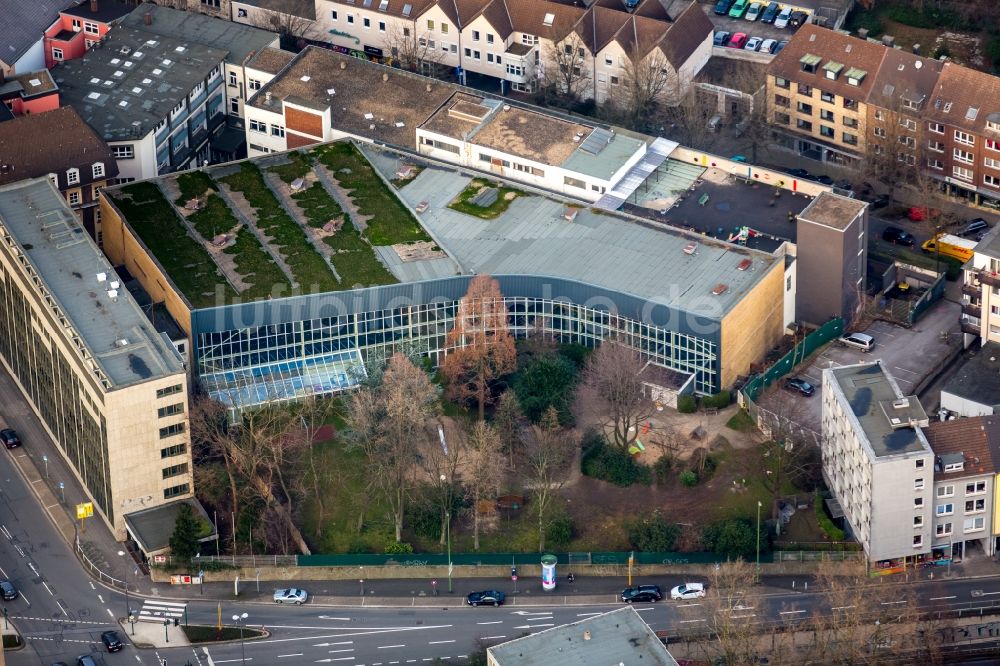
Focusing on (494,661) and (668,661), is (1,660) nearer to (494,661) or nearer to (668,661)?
(494,661)

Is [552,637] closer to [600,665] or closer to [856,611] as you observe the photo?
[600,665]

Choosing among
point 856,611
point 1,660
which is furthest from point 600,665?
point 1,660

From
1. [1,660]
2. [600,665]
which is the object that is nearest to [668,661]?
[600,665]

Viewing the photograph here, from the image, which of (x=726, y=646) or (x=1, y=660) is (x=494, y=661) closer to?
(x=726, y=646)

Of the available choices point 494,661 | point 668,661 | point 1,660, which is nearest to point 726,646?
point 668,661
